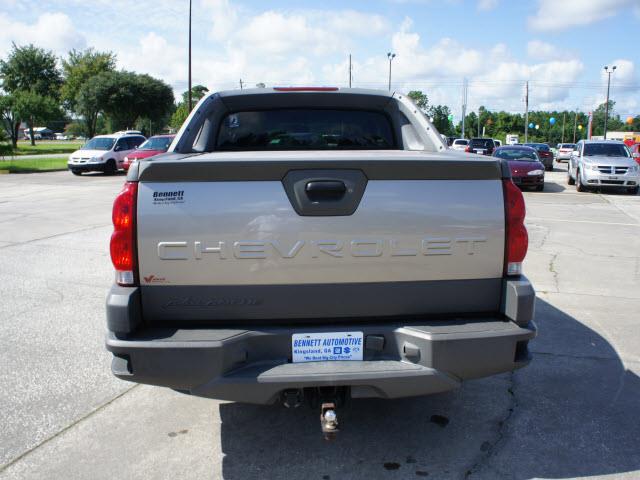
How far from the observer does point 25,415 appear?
3750mm

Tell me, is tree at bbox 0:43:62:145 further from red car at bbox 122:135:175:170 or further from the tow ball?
the tow ball

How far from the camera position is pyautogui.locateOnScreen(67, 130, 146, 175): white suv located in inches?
973

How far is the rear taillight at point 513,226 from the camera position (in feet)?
9.68

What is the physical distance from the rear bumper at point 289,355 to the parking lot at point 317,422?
23.3 inches

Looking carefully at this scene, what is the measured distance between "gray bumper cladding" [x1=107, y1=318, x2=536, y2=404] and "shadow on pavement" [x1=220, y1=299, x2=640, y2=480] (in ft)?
1.81

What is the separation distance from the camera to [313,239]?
9.32 ft

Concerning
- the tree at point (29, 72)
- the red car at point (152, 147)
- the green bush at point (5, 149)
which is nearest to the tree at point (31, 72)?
the tree at point (29, 72)

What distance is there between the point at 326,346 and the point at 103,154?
24.5 m

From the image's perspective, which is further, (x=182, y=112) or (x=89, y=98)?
(x=182, y=112)

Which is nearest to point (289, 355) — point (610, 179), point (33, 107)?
point (610, 179)

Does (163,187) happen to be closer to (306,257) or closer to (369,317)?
(306,257)

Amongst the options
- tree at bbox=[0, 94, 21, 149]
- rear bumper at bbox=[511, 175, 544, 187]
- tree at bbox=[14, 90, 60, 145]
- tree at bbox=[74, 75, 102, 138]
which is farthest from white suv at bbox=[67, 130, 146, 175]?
tree at bbox=[74, 75, 102, 138]

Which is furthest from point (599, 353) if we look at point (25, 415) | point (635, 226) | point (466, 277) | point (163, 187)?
point (635, 226)

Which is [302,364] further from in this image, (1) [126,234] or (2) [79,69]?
(2) [79,69]
